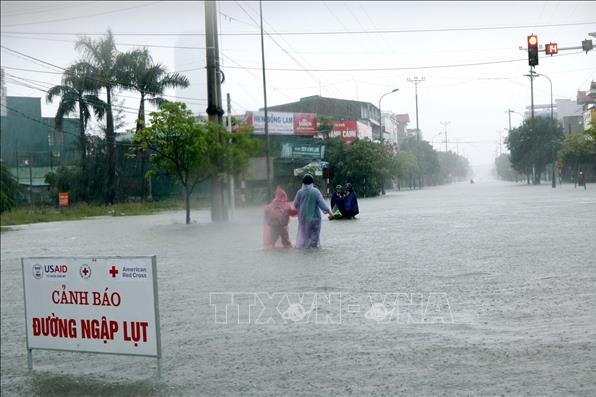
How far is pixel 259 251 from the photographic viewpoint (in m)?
14.5

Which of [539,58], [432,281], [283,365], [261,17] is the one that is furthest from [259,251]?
[539,58]

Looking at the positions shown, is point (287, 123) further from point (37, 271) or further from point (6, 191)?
point (6, 191)

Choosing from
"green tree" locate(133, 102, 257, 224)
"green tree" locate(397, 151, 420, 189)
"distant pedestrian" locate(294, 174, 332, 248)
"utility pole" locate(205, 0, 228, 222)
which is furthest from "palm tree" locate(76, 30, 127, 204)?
"distant pedestrian" locate(294, 174, 332, 248)

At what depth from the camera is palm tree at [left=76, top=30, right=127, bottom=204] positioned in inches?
294

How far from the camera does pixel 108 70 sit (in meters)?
7.61

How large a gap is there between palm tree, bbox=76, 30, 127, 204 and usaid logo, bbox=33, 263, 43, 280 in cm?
139

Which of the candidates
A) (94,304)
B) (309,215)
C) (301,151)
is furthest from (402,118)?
(309,215)

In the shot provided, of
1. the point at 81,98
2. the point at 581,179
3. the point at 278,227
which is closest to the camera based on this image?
the point at 581,179

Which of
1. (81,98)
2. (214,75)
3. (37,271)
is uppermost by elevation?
(214,75)

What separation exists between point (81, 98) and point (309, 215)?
708cm

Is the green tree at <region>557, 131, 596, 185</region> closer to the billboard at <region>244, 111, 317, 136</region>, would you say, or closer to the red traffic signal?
the red traffic signal

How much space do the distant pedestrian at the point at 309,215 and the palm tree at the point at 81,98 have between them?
18.6 ft

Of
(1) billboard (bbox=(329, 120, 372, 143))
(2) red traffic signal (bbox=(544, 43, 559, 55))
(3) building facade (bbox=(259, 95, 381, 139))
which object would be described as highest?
(2) red traffic signal (bbox=(544, 43, 559, 55))

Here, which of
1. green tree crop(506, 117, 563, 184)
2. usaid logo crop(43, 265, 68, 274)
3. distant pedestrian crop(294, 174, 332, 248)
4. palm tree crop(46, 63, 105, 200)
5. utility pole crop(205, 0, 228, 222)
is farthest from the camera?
distant pedestrian crop(294, 174, 332, 248)
